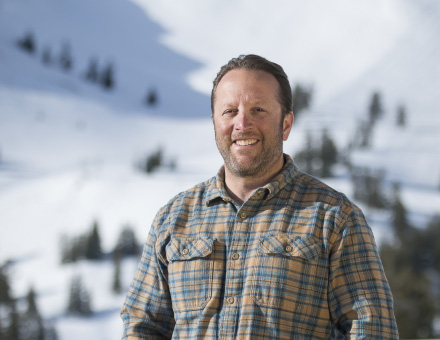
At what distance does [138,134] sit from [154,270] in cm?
2196

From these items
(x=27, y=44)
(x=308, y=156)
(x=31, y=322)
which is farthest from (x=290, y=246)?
(x=27, y=44)

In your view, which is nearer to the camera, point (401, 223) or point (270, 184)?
point (270, 184)

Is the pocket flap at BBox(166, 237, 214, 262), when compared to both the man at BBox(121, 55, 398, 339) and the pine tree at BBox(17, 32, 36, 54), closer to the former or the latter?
the man at BBox(121, 55, 398, 339)

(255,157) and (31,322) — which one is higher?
(255,157)

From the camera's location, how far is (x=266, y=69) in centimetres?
124

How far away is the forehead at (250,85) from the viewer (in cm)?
121

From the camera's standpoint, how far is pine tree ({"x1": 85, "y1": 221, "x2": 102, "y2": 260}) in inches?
814

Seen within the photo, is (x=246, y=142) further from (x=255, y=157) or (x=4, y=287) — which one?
(x=4, y=287)

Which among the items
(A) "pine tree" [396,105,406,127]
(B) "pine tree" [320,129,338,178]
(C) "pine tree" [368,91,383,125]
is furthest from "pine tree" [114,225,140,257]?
(A) "pine tree" [396,105,406,127]

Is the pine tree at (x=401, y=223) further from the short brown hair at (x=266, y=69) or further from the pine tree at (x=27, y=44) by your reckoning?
the short brown hair at (x=266, y=69)

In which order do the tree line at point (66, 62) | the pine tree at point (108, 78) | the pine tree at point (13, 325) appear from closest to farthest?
the pine tree at point (13, 325) → the pine tree at point (108, 78) → the tree line at point (66, 62)

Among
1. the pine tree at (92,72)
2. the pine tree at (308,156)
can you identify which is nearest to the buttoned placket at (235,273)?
the pine tree at (308,156)

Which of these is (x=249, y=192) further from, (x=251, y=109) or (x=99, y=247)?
(x=99, y=247)

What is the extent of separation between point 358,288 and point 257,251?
20 centimetres
